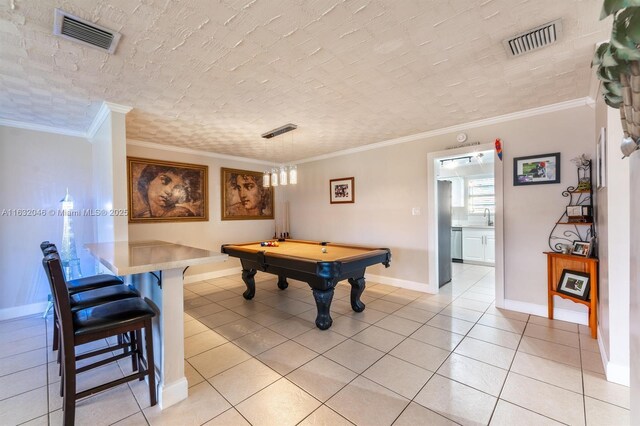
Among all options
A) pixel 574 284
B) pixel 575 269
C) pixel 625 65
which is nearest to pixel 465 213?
pixel 575 269

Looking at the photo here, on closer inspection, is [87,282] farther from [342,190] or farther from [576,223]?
[576,223]

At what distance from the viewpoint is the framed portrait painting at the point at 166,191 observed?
A: 14.5 ft

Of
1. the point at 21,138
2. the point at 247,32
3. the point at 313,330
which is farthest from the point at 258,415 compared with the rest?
the point at 21,138

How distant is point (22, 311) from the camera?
11.6 ft

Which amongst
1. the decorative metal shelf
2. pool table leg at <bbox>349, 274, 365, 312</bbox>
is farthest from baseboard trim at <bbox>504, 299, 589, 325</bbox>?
pool table leg at <bbox>349, 274, 365, 312</bbox>

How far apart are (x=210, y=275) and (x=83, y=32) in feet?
13.9

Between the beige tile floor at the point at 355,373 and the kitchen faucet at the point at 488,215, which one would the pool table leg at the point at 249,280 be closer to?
the beige tile floor at the point at 355,373

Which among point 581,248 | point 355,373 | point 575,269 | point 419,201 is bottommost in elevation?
point 355,373

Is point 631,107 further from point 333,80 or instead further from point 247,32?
point 333,80

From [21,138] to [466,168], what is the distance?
8.08 metres

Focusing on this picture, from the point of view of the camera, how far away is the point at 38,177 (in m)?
3.63

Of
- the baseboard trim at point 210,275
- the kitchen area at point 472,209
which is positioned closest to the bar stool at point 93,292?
the baseboard trim at point 210,275

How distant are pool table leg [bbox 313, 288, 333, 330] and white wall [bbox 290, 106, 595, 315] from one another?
1.95 m

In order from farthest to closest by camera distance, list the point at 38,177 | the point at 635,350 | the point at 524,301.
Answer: the point at 38,177
the point at 524,301
the point at 635,350
